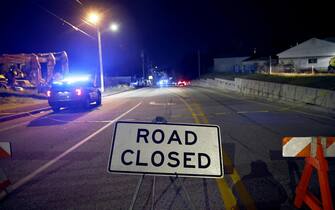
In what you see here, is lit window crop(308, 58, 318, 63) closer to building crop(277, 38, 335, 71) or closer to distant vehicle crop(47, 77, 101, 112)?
building crop(277, 38, 335, 71)

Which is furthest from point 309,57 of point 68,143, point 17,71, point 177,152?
point 177,152

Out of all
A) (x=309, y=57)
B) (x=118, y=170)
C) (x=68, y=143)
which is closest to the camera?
(x=118, y=170)

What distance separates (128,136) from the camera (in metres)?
3.88

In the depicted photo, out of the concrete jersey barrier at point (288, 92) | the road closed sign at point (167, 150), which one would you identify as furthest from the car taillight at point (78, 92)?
the road closed sign at point (167, 150)

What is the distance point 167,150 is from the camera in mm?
3793

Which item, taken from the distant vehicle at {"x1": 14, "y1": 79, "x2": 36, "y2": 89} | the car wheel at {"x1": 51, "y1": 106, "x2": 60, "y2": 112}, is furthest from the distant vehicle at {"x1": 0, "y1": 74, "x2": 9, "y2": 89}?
the car wheel at {"x1": 51, "y1": 106, "x2": 60, "y2": 112}

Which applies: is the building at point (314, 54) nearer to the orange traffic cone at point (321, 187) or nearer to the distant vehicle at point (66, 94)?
the distant vehicle at point (66, 94)

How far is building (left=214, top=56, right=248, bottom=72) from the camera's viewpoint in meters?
84.7

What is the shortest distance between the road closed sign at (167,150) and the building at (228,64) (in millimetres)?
81273

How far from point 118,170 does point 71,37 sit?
72331 millimetres

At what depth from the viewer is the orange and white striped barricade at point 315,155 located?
393 centimetres

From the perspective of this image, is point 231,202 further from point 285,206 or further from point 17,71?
point 17,71

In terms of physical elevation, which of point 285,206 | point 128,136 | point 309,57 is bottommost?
point 285,206

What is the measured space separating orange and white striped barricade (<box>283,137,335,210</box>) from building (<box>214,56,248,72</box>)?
80.5 m
